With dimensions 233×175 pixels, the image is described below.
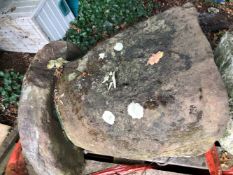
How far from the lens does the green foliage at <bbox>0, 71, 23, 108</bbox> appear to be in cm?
420

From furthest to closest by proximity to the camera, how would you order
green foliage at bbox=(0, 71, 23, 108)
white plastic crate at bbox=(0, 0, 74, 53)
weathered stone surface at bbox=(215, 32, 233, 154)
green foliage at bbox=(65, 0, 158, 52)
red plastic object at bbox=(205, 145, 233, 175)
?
green foliage at bbox=(65, 0, 158, 52), green foliage at bbox=(0, 71, 23, 108), white plastic crate at bbox=(0, 0, 74, 53), red plastic object at bbox=(205, 145, 233, 175), weathered stone surface at bbox=(215, 32, 233, 154)

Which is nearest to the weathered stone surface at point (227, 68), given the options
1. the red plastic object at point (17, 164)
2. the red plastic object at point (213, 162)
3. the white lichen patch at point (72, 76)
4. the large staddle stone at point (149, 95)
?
the red plastic object at point (213, 162)

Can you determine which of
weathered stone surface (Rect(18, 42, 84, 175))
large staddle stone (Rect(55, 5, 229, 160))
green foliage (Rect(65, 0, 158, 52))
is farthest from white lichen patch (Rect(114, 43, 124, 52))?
green foliage (Rect(65, 0, 158, 52))

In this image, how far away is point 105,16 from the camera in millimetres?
4660

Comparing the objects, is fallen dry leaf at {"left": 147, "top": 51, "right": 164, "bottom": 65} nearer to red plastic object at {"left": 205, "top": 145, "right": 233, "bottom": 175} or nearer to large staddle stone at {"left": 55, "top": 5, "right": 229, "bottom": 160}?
large staddle stone at {"left": 55, "top": 5, "right": 229, "bottom": 160}

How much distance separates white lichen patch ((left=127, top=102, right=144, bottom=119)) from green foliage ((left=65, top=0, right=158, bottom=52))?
237 centimetres

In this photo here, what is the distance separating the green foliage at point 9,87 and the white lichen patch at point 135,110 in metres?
2.25

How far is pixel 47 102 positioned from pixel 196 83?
4.08 ft

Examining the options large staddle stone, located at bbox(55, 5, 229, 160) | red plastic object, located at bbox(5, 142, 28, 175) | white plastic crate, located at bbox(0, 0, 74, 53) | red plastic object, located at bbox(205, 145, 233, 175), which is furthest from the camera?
white plastic crate, located at bbox(0, 0, 74, 53)

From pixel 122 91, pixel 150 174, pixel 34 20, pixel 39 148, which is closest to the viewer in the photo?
pixel 122 91

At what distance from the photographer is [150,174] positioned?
119 inches

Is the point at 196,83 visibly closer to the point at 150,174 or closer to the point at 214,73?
the point at 214,73

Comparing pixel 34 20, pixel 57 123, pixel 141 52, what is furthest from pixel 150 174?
pixel 34 20

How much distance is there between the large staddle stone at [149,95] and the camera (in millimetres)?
2227
